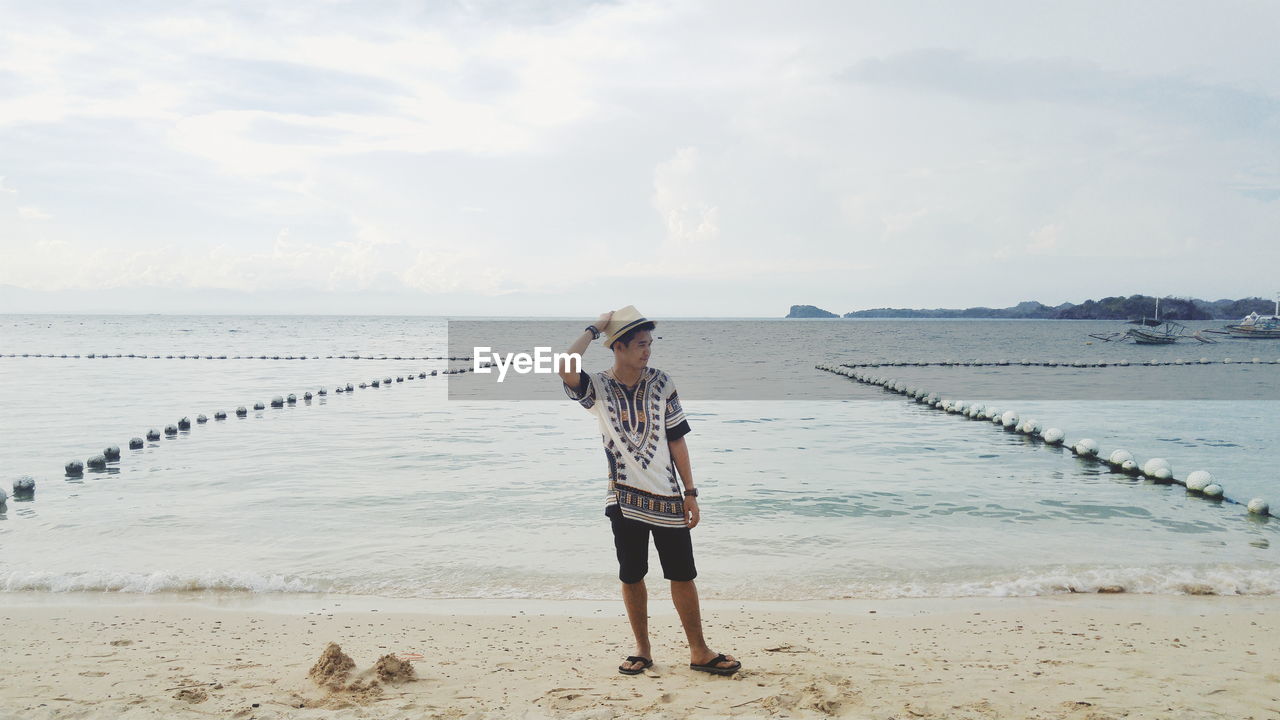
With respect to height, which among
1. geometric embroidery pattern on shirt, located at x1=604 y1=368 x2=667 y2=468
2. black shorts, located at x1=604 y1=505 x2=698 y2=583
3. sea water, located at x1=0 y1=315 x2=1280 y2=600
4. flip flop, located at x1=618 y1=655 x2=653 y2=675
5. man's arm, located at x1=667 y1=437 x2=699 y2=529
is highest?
geometric embroidery pattern on shirt, located at x1=604 y1=368 x2=667 y2=468

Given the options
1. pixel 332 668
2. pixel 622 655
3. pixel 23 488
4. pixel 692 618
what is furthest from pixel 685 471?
pixel 23 488

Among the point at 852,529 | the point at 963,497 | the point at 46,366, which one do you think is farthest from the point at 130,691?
the point at 46,366

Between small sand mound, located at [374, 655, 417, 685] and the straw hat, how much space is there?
212cm

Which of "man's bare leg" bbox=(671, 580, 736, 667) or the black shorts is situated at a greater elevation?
the black shorts

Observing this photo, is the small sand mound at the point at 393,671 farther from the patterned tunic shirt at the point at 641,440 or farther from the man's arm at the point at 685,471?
the man's arm at the point at 685,471

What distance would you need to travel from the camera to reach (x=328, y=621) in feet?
20.3

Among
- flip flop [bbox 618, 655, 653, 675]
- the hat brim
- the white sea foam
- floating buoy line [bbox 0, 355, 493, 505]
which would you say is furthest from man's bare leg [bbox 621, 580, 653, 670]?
floating buoy line [bbox 0, 355, 493, 505]

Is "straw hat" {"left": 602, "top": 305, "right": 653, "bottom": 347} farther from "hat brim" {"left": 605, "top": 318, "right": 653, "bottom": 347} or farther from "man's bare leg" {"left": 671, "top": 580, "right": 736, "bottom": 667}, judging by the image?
"man's bare leg" {"left": 671, "top": 580, "right": 736, "bottom": 667}

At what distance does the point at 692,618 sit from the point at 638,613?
0.31 m

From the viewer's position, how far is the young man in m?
4.67

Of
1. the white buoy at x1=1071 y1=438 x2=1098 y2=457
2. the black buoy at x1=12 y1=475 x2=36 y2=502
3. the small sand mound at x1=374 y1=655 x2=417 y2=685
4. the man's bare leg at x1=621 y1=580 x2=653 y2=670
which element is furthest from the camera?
the white buoy at x1=1071 y1=438 x2=1098 y2=457

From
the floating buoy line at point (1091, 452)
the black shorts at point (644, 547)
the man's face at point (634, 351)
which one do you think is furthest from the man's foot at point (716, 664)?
the floating buoy line at point (1091, 452)

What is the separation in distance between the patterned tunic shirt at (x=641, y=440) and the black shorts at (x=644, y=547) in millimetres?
46

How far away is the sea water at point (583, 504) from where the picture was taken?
7.43 meters
